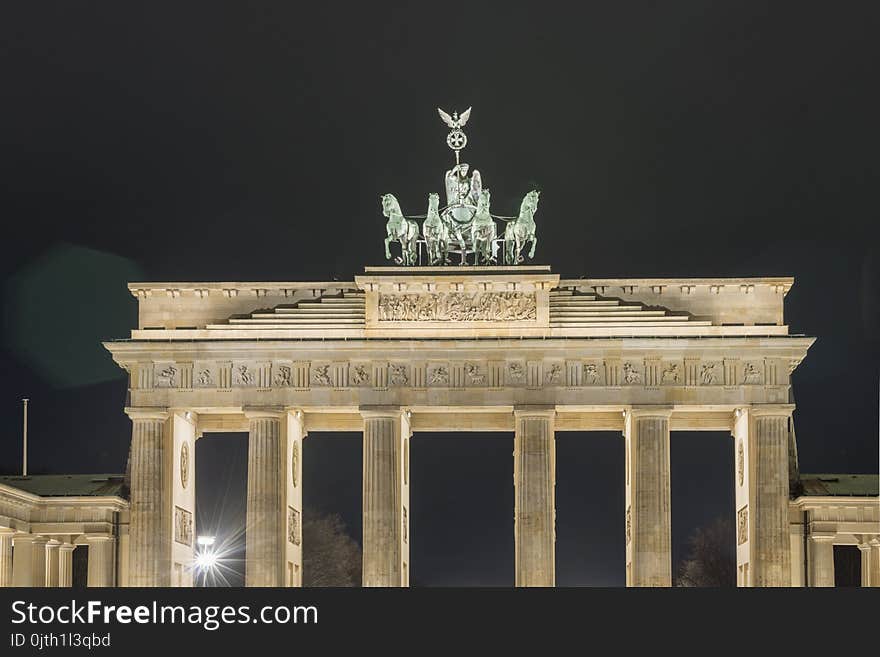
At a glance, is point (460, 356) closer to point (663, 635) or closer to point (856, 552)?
point (856, 552)

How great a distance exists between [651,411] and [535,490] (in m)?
5.61

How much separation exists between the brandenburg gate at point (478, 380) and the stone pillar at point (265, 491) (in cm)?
7

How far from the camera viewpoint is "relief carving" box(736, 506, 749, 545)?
83750 millimetres

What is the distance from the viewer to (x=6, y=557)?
83188mm

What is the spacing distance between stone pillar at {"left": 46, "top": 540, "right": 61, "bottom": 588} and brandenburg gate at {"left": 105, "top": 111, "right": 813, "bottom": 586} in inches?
184

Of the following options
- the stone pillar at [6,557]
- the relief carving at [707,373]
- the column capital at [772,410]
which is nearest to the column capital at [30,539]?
the stone pillar at [6,557]

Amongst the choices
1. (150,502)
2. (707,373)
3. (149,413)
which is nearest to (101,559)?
(150,502)

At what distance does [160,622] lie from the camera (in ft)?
157

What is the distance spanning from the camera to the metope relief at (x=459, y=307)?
3282 inches

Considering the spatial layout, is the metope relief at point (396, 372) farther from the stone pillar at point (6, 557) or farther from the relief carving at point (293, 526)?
the stone pillar at point (6, 557)

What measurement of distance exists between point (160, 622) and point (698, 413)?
41842mm

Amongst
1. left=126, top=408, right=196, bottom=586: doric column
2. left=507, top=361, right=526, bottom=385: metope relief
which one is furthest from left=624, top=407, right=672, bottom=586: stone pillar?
left=126, top=408, right=196, bottom=586: doric column

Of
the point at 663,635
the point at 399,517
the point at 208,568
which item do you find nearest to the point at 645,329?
the point at 399,517

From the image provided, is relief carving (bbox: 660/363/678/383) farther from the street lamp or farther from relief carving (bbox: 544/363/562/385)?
the street lamp
